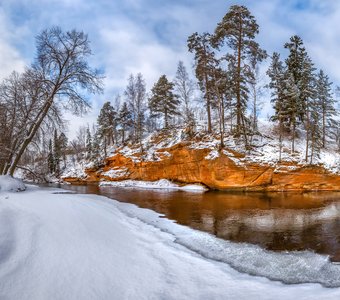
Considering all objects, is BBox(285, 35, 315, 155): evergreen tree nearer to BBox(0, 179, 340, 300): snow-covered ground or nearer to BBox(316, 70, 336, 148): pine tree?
BBox(316, 70, 336, 148): pine tree

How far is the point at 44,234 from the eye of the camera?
4.97m

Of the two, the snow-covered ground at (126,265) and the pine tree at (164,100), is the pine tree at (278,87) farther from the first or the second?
the snow-covered ground at (126,265)

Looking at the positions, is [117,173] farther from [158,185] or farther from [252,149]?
[252,149]

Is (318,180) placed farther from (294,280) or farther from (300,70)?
(294,280)

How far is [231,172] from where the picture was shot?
2597cm

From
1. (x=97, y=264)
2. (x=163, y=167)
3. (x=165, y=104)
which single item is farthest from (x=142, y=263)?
(x=165, y=104)

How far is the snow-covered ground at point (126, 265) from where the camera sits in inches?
138

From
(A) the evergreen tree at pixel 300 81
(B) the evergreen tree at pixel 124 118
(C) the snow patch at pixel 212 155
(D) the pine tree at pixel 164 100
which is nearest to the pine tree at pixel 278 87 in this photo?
(A) the evergreen tree at pixel 300 81

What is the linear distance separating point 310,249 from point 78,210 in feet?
22.7

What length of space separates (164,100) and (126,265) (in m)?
39.8

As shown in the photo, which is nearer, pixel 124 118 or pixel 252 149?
pixel 252 149

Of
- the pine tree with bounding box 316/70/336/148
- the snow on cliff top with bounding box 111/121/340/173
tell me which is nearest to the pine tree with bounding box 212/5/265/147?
the snow on cliff top with bounding box 111/121/340/173

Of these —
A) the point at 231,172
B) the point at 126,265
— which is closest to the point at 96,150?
the point at 231,172

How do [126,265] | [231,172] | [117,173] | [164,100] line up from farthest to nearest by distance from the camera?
[164,100], [117,173], [231,172], [126,265]
